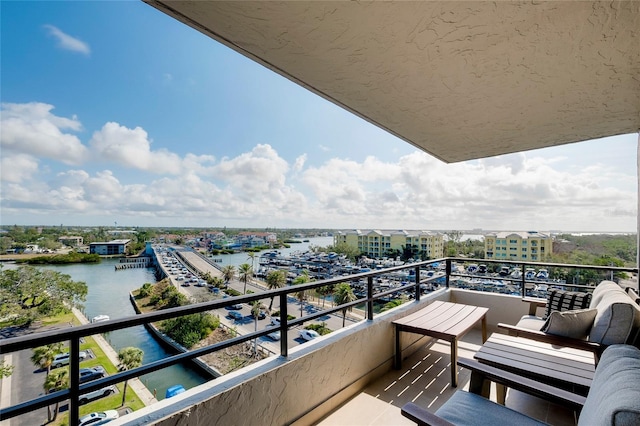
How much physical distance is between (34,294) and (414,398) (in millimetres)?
9456

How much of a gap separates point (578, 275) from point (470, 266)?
1.23 meters

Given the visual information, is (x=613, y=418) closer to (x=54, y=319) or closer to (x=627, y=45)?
(x=627, y=45)

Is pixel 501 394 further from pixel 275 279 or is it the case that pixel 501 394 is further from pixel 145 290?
pixel 145 290

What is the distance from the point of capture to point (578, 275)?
3.57 metres

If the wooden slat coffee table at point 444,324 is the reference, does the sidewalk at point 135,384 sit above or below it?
below

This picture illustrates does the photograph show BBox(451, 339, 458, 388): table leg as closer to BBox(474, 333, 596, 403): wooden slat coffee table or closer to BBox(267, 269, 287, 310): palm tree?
BBox(474, 333, 596, 403): wooden slat coffee table

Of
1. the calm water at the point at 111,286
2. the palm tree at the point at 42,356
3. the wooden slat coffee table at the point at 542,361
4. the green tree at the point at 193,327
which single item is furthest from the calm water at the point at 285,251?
the wooden slat coffee table at the point at 542,361

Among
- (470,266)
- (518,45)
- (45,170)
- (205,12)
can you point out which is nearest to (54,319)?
(205,12)

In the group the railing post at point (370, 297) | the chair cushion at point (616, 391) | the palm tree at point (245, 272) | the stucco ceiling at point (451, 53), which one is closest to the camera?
the chair cushion at point (616, 391)

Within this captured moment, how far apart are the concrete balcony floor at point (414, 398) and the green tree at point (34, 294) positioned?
732 centimetres

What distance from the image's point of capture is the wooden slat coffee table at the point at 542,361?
1723mm

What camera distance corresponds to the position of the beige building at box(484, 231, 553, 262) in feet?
15.1

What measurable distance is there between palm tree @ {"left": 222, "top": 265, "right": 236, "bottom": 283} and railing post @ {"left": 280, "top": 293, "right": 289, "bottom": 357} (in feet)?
35.1

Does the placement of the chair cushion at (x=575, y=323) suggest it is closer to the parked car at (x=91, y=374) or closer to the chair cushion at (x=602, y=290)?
the chair cushion at (x=602, y=290)
